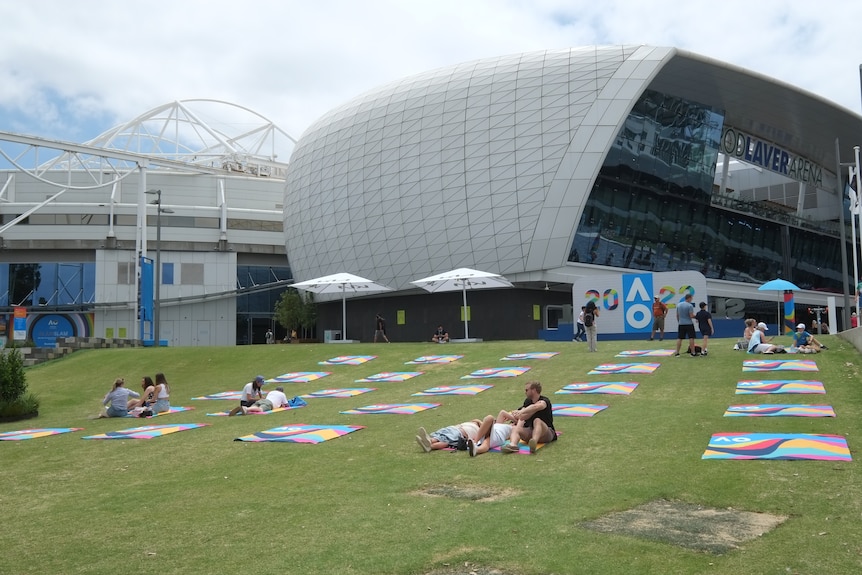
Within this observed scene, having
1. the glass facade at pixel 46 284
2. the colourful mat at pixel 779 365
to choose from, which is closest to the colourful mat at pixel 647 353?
the colourful mat at pixel 779 365

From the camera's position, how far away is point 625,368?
63.4 ft

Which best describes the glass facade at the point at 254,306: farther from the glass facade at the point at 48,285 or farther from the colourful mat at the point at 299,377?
the colourful mat at the point at 299,377

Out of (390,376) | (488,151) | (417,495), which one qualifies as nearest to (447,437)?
(417,495)

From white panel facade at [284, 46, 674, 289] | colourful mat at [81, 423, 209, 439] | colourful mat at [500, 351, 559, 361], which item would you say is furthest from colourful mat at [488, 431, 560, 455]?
white panel facade at [284, 46, 674, 289]

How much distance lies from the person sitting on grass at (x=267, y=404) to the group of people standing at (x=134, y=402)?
2.73 m

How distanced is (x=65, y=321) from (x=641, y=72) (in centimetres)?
4255

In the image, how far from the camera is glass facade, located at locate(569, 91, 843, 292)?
39562 mm

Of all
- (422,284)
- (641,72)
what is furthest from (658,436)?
(641,72)

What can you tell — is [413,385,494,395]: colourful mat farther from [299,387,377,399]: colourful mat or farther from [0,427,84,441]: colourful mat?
[0,427,84,441]: colourful mat

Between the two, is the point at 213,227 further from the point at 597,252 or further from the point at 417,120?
the point at 597,252

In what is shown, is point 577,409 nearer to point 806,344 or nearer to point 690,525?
point 690,525

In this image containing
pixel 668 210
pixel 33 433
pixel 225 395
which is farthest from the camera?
pixel 668 210

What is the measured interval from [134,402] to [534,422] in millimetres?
11645

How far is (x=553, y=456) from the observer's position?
10.4 m
